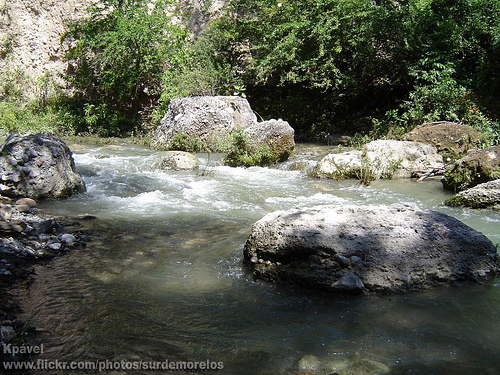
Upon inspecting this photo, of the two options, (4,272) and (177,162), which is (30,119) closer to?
(177,162)

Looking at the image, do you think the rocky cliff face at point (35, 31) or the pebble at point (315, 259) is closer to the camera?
the pebble at point (315, 259)

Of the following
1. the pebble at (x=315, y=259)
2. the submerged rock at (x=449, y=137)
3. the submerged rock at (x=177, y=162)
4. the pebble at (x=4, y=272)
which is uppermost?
the submerged rock at (x=449, y=137)

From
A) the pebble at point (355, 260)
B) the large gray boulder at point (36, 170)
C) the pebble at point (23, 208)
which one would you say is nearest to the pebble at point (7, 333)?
the pebble at point (355, 260)

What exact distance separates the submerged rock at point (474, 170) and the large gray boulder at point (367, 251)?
4.12 metres

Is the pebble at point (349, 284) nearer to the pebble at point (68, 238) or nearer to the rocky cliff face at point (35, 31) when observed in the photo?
the pebble at point (68, 238)

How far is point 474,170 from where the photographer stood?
Answer: 26.8 feet

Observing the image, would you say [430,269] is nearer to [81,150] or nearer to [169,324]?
[169,324]

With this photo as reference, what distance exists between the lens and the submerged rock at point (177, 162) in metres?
10.3

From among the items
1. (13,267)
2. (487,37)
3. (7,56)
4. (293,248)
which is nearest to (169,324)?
(293,248)

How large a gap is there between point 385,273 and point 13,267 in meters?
3.38

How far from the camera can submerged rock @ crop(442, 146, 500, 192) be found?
26.2 feet

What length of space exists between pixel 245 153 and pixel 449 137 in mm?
5049

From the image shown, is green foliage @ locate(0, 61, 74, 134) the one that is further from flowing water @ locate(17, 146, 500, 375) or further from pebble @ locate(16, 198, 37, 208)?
flowing water @ locate(17, 146, 500, 375)

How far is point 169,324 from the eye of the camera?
3.35 metres
